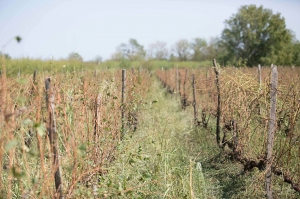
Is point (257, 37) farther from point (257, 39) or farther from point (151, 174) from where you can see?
point (151, 174)

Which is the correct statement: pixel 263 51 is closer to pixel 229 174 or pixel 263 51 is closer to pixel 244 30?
pixel 244 30

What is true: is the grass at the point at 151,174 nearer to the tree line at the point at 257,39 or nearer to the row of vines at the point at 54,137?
the row of vines at the point at 54,137

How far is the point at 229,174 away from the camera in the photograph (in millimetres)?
4648

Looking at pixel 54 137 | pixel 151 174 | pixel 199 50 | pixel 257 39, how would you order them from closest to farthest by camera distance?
pixel 54 137 < pixel 151 174 < pixel 257 39 < pixel 199 50

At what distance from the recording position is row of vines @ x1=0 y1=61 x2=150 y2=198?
6.11 feet

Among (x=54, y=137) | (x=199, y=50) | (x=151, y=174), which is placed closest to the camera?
(x=54, y=137)

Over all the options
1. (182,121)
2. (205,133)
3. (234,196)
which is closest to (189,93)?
(182,121)

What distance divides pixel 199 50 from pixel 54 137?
2154 inches

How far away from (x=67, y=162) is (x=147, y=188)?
113cm

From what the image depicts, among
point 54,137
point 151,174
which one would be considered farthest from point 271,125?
point 54,137

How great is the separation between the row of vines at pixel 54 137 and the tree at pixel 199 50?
156ft

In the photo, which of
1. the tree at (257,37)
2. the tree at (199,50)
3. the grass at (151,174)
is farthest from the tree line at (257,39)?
the grass at (151,174)

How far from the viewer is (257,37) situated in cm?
3616

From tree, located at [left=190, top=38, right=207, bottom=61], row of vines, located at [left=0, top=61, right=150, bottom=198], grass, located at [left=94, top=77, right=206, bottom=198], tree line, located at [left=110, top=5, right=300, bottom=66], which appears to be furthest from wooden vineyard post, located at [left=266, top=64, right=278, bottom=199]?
tree, located at [left=190, top=38, right=207, bottom=61]
